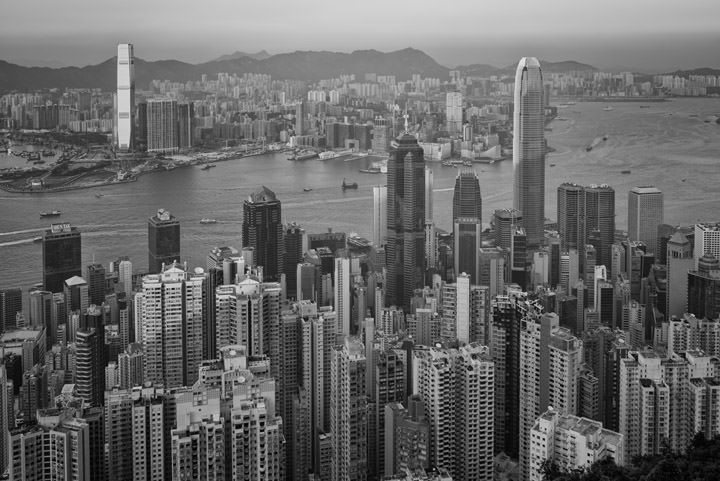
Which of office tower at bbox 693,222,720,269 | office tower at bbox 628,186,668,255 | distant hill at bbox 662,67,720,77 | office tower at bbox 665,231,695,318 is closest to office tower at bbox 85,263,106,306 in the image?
office tower at bbox 665,231,695,318

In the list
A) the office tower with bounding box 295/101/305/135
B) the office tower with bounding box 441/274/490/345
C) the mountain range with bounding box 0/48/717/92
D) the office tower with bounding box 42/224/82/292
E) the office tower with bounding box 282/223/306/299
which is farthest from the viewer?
the office tower with bounding box 295/101/305/135

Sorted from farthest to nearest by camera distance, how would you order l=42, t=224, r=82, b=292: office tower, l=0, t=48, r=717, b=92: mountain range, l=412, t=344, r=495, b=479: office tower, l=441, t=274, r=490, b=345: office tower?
l=0, t=48, r=717, b=92: mountain range < l=42, t=224, r=82, b=292: office tower < l=441, t=274, r=490, b=345: office tower < l=412, t=344, r=495, b=479: office tower

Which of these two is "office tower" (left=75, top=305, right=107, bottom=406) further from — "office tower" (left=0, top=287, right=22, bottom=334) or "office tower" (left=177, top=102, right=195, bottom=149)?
"office tower" (left=177, top=102, right=195, bottom=149)

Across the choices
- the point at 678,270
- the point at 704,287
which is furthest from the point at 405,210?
the point at 704,287

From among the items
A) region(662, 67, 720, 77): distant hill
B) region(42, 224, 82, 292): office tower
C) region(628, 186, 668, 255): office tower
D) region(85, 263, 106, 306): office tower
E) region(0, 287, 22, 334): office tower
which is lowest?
region(0, 287, 22, 334): office tower

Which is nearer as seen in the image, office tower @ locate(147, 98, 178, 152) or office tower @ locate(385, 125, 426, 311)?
office tower @ locate(385, 125, 426, 311)

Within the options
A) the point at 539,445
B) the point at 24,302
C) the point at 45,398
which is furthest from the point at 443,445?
the point at 24,302
